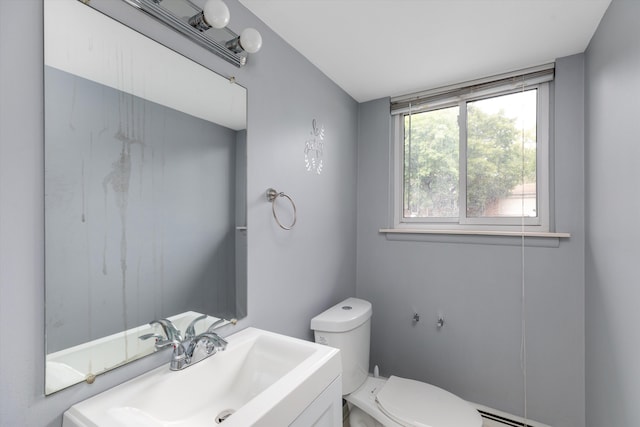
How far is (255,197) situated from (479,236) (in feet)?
4.62

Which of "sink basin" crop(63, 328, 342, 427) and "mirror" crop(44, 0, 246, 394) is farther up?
"mirror" crop(44, 0, 246, 394)

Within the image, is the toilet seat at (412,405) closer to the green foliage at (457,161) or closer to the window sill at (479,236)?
the window sill at (479,236)

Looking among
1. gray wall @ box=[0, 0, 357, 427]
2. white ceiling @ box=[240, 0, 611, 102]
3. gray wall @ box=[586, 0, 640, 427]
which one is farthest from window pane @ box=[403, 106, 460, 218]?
gray wall @ box=[586, 0, 640, 427]

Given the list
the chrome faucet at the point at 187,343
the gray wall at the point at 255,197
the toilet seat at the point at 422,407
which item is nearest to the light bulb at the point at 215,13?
the gray wall at the point at 255,197

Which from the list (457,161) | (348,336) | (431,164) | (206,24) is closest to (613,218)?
(457,161)

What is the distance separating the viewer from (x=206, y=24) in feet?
3.33

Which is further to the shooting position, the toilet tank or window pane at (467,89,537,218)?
window pane at (467,89,537,218)

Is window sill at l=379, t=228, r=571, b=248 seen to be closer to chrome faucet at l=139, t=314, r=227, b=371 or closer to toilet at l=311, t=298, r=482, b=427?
toilet at l=311, t=298, r=482, b=427

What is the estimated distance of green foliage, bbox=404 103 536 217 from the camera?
6.08 ft

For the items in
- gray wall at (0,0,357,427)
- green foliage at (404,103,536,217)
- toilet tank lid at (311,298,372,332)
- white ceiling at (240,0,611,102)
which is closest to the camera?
gray wall at (0,0,357,427)

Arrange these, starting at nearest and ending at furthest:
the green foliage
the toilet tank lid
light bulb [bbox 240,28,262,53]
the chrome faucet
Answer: the chrome faucet
light bulb [bbox 240,28,262,53]
the toilet tank lid
the green foliage

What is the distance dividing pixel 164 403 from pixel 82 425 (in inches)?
9.0

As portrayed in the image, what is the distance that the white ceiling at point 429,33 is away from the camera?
49.8 inches

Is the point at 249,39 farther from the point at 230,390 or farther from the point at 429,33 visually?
the point at 230,390
